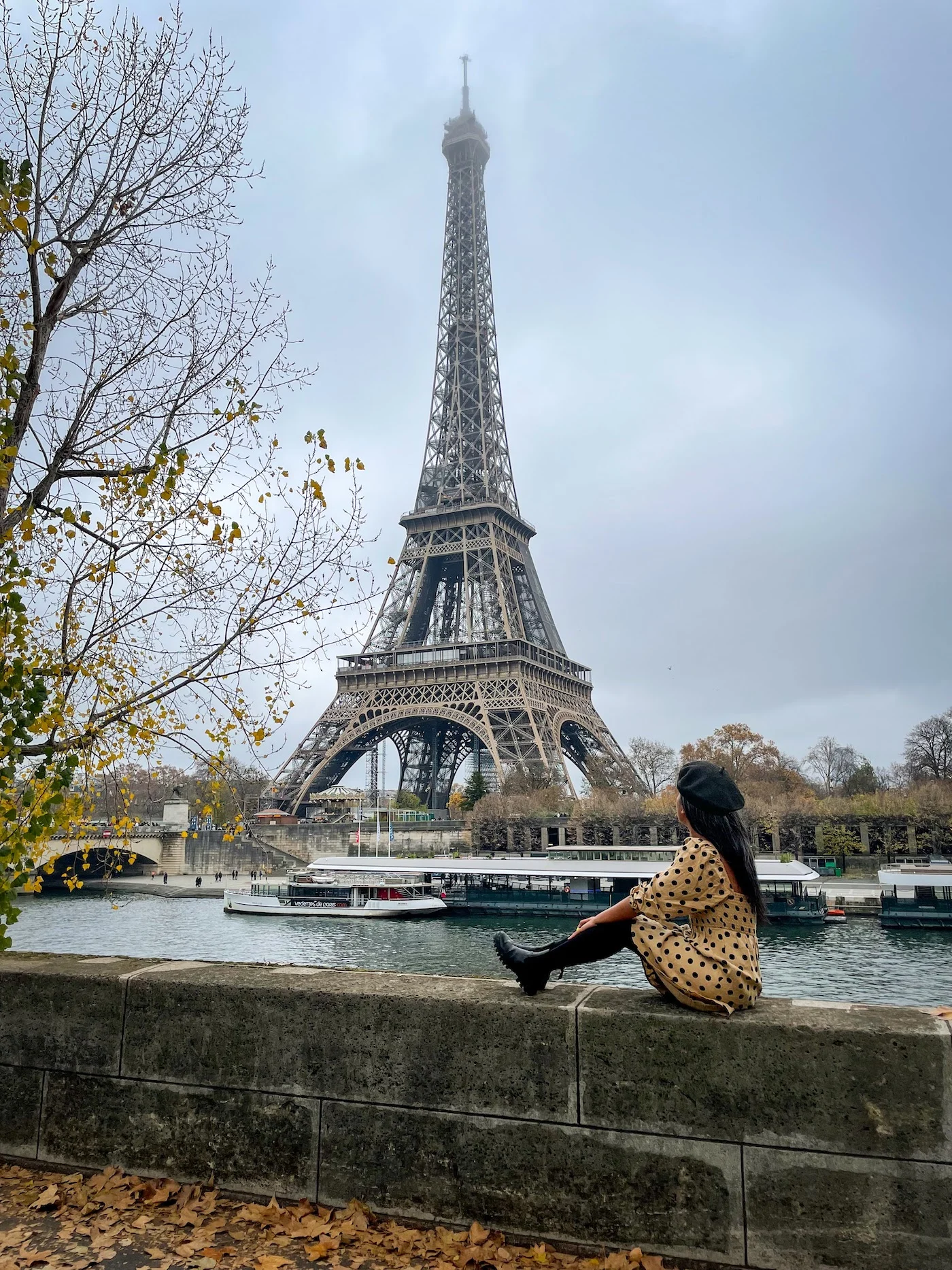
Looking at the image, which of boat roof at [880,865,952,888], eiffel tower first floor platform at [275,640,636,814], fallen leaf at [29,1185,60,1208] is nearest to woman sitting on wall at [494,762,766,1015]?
fallen leaf at [29,1185,60,1208]

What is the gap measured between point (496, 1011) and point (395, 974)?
2.62 ft

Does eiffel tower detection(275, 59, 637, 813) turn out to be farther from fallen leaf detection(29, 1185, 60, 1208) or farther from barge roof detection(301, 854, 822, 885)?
fallen leaf detection(29, 1185, 60, 1208)

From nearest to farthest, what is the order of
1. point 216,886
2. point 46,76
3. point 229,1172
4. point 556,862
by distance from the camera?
point 229,1172 → point 46,76 → point 556,862 → point 216,886

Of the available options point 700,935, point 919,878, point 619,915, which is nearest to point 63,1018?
point 619,915

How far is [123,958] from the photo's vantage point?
17.9 feet

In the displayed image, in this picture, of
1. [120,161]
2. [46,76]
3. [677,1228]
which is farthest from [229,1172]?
[46,76]

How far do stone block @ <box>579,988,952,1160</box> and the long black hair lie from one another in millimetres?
482

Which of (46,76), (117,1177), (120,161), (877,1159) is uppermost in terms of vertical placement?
(46,76)

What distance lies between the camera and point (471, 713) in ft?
207

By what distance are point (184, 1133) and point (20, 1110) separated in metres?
0.95

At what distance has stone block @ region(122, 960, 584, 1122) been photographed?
387 cm

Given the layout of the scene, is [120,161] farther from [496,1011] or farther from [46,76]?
[496,1011]

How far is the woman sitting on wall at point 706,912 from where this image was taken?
3.71m

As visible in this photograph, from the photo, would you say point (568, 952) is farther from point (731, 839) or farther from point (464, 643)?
point (464, 643)
